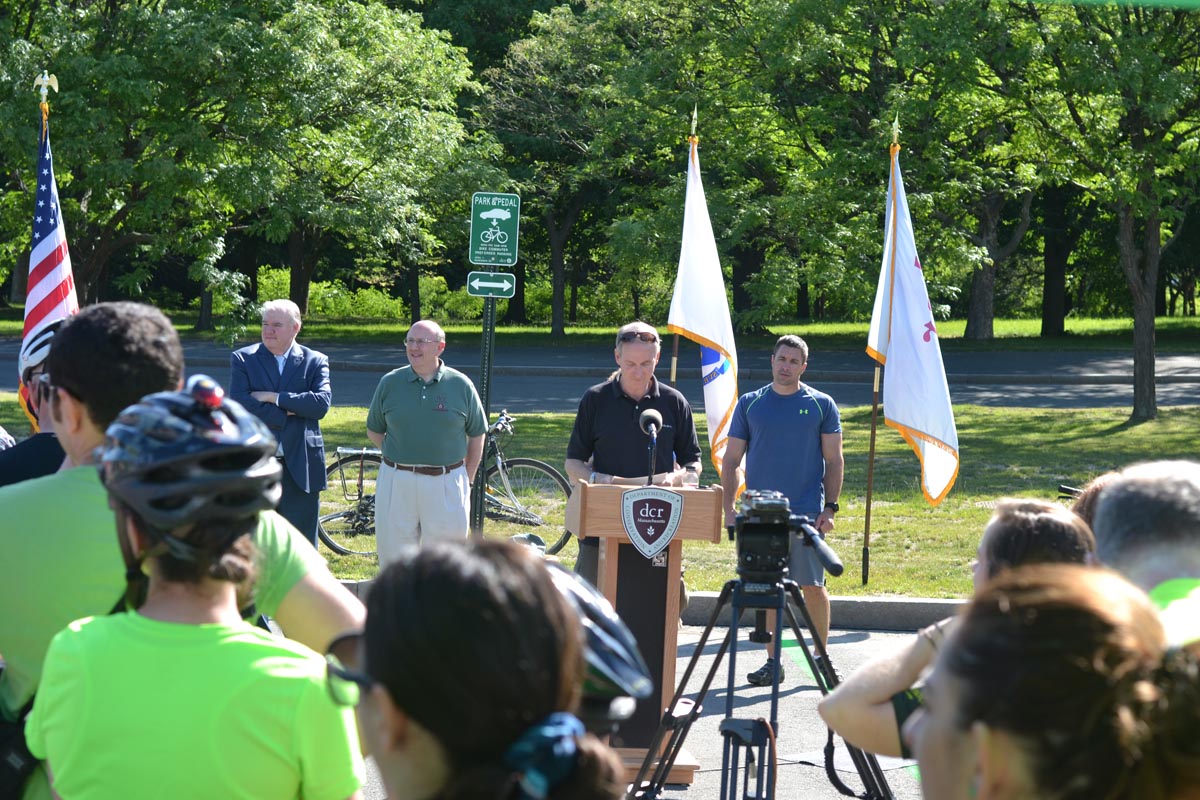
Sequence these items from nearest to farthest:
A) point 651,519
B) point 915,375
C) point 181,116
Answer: point 651,519
point 915,375
point 181,116

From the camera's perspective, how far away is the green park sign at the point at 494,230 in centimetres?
989

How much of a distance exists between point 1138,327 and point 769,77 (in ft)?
25.0

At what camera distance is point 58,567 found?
2576 mm

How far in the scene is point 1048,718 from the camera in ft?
4.94

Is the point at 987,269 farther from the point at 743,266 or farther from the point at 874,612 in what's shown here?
the point at 874,612

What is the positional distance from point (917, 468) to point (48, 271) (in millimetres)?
9567

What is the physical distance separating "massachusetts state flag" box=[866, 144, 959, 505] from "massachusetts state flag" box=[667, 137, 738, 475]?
118 cm

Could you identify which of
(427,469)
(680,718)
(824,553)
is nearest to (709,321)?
(427,469)

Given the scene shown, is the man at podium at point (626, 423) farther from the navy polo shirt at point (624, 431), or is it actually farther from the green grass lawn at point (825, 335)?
the green grass lawn at point (825, 335)

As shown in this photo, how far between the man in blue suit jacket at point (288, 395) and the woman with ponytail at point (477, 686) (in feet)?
22.8

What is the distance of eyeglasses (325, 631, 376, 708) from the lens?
171 cm

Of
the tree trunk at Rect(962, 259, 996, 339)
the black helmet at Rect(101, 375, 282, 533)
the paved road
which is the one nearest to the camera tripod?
the black helmet at Rect(101, 375, 282, 533)

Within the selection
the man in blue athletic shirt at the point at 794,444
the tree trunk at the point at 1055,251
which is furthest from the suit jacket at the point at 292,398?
the tree trunk at the point at 1055,251

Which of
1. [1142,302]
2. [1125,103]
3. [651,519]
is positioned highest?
[1125,103]
